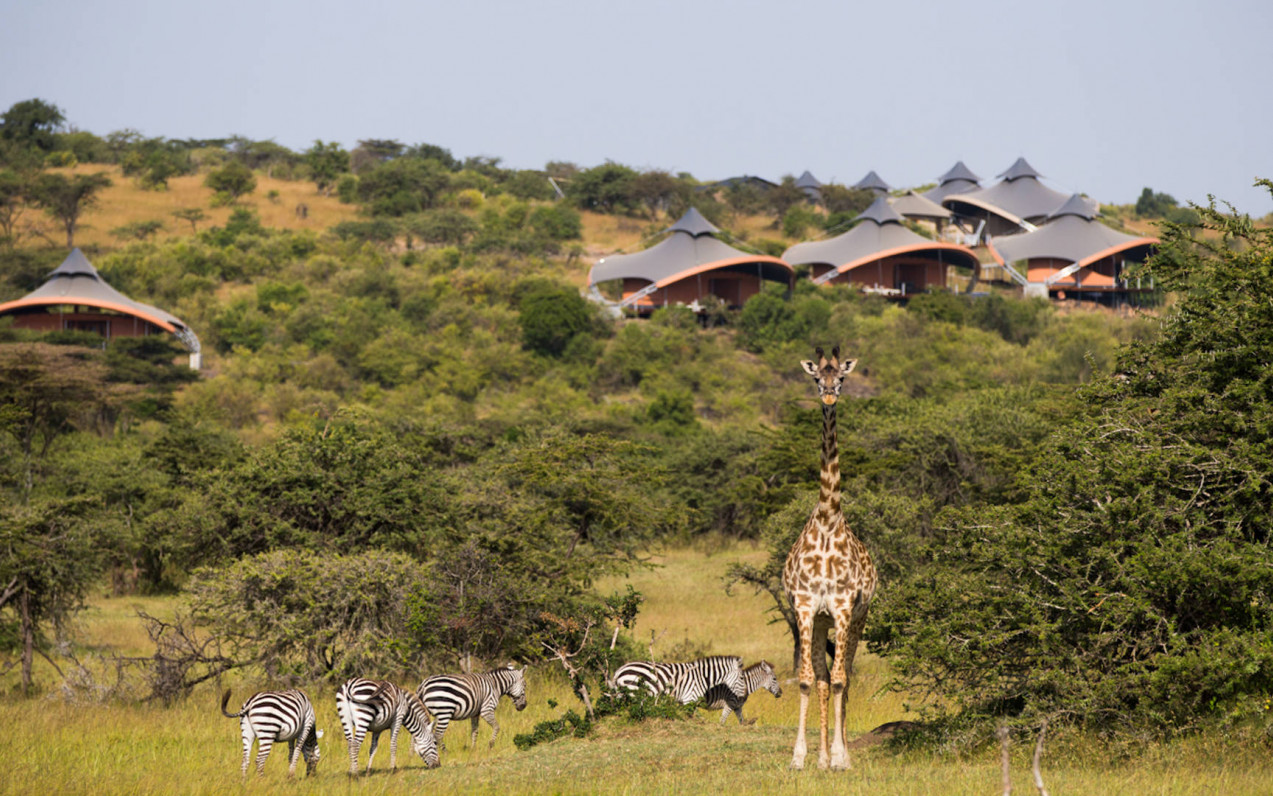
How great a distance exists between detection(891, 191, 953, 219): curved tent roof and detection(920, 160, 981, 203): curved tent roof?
35.9 ft

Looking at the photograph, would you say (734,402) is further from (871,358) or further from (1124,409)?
(1124,409)

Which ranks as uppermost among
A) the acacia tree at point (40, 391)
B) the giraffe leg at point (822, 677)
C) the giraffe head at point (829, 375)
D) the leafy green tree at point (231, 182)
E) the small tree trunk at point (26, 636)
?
the leafy green tree at point (231, 182)

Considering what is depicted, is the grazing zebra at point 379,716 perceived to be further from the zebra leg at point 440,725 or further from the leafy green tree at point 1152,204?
the leafy green tree at point 1152,204

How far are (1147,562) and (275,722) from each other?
788 centimetres

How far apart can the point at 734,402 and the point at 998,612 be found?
4677 cm

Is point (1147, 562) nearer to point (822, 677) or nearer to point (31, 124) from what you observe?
point (822, 677)

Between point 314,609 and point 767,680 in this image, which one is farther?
point 314,609

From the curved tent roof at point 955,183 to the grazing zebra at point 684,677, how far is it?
109423 mm

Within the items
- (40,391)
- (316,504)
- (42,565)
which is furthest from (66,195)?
(316,504)

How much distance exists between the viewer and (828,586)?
10.7m

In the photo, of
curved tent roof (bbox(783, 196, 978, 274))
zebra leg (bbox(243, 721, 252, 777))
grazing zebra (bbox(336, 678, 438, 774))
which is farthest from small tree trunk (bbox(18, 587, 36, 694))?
curved tent roof (bbox(783, 196, 978, 274))

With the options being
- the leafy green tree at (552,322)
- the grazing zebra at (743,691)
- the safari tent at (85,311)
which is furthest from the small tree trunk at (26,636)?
the safari tent at (85,311)

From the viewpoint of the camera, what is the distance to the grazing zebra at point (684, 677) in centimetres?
1465

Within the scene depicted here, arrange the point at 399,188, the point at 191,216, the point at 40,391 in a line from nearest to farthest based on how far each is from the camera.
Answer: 1. the point at 40,391
2. the point at 191,216
3. the point at 399,188
